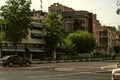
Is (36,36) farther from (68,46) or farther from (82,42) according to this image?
(82,42)

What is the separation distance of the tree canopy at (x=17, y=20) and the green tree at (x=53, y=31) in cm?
2073

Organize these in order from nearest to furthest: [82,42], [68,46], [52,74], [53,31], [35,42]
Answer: [52,74]
[53,31]
[35,42]
[68,46]
[82,42]

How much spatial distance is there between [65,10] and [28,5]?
2500 inches

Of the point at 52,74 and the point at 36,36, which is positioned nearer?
the point at 52,74

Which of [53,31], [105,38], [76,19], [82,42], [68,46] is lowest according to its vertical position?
[68,46]

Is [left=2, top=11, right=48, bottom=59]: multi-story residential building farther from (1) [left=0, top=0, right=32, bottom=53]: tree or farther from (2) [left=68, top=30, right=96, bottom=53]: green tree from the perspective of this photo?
(2) [left=68, top=30, right=96, bottom=53]: green tree

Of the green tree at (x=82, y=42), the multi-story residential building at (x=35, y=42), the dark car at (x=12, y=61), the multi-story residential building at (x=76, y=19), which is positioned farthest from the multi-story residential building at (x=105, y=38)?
the dark car at (x=12, y=61)

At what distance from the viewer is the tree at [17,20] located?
77.4 m

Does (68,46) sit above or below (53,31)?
below

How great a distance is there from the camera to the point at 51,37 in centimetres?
9944

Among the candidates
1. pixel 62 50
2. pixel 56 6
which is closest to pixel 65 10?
pixel 56 6

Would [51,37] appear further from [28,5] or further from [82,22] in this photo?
[82,22]

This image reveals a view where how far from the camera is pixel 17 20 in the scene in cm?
7769

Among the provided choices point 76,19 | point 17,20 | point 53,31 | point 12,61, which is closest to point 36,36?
point 53,31
